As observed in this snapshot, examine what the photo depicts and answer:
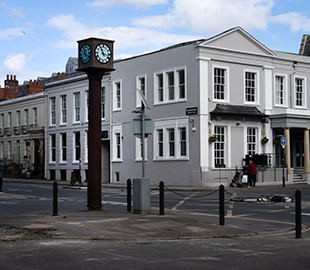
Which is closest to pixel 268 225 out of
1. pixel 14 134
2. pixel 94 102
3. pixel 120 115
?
pixel 94 102

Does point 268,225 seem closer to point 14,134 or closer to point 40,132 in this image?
point 40,132

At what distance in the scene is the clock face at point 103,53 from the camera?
1623cm

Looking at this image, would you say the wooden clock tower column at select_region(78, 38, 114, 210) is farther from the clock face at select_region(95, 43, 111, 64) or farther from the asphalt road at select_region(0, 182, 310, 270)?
the asphalt road at select_region(0, 182, 310, 270)

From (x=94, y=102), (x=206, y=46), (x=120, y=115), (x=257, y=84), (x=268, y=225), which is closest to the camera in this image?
(x=268, y=225)

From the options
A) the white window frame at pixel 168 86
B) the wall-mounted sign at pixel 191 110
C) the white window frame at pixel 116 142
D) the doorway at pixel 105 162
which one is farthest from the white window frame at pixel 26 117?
the wall-mounted sign at pixel 191 110

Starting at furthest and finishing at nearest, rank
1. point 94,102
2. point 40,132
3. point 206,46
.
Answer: point 40,132, point 206,46, point 94,102

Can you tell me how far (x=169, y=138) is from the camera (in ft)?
112

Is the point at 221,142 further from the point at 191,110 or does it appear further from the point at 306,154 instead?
the point at 306,154

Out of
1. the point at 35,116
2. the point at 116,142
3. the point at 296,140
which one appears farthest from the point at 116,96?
the point at 296,140

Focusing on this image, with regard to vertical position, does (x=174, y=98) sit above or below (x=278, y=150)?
above

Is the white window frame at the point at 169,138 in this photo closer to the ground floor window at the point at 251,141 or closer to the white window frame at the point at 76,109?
the ground floor window at the point at 251,141

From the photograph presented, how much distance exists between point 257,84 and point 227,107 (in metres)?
3.25

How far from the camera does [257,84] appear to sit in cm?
3484

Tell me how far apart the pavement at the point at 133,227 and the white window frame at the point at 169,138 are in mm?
18329
